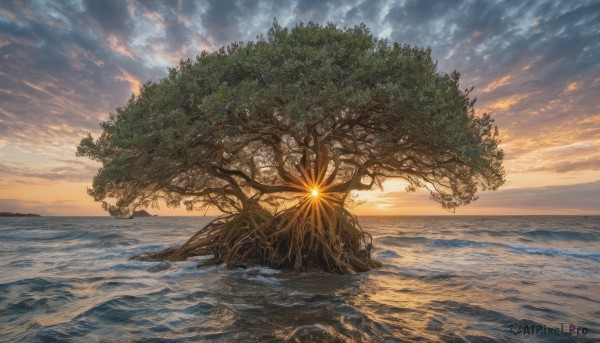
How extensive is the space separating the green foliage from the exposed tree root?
321cm

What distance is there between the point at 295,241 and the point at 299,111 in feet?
23.7

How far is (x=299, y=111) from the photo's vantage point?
12914mm

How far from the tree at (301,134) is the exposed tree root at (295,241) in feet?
0.21

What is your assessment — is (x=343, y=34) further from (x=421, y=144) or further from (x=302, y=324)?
(x=302, y=324)

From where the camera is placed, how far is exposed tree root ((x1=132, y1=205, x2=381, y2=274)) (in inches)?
674

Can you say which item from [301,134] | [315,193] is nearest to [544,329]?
[315,193]

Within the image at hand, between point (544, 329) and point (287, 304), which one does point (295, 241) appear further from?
point (544, 329)

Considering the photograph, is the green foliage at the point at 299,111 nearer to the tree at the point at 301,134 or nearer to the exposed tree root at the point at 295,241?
the tree at the point at 301,134

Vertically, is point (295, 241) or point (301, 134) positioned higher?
point (301, 134)

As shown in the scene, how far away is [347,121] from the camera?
49.9 feet

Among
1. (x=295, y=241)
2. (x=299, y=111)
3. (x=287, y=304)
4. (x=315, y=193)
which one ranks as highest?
(x=299, y=111)

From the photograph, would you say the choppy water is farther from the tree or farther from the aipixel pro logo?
the tree

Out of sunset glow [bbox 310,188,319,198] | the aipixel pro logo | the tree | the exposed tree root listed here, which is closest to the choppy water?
the aipixel pro logo

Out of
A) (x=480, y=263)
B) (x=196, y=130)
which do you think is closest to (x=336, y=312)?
(x=196, y=130)
